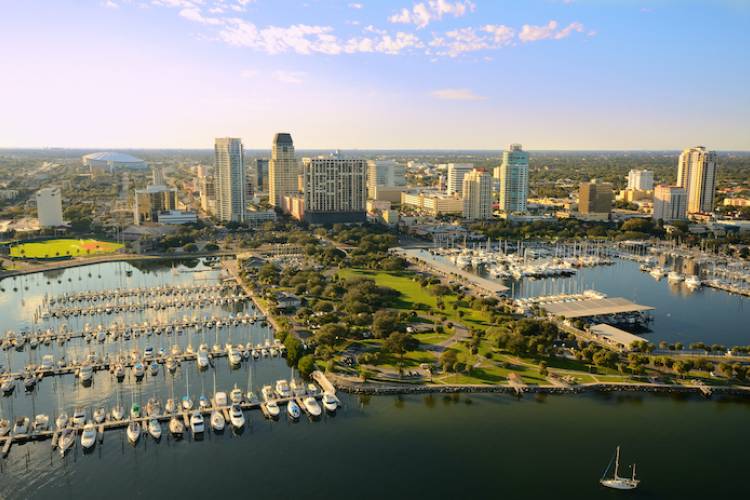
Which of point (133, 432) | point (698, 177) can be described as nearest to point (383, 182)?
point (698, 177)

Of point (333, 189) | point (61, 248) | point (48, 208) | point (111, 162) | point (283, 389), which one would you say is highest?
point (111, 162)

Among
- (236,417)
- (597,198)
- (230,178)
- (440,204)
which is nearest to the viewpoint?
(236,417)

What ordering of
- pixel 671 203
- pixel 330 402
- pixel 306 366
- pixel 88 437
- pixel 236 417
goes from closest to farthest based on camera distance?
pixel 88 437
pixel 236 417
pixel 330 402
pixel 306 366
pixel 671 203

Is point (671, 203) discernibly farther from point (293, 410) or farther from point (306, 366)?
point (293, 410)

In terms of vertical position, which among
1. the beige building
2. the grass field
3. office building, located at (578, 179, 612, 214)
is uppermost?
office building, located at (578, 179, 612, 214)

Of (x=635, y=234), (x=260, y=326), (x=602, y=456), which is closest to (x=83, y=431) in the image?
(x=260, y=326)

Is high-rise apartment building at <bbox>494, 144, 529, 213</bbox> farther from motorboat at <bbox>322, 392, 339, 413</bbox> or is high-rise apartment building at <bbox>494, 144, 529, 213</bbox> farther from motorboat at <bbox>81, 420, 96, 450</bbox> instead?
motorboat at <bbox>81, 420, 96, 450</bbox>

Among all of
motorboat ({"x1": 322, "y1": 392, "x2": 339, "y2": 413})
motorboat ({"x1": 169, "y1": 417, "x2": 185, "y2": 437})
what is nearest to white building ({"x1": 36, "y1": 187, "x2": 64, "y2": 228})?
motorboat ({"x1": 169, "y1": 417, "x2": 185, "y2": 437})
